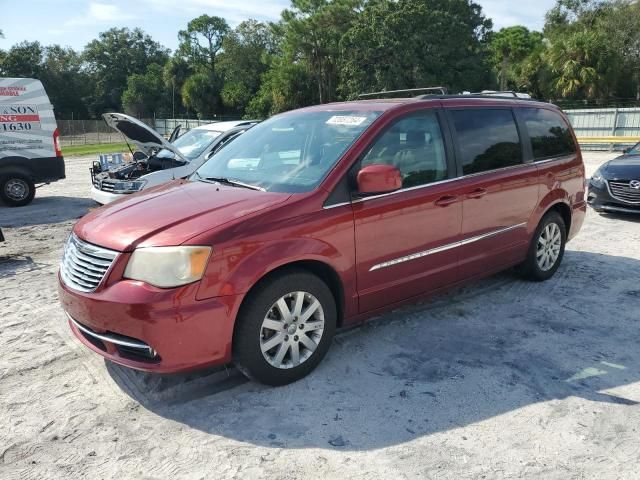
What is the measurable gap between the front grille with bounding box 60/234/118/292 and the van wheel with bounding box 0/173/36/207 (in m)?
9.14

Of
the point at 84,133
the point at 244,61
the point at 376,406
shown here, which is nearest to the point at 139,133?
the point at 376,406

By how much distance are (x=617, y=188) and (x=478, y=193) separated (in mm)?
5303

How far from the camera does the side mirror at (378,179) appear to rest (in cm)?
351

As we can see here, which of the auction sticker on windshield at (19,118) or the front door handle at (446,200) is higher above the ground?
the auction sticker on windshield at (19,118)

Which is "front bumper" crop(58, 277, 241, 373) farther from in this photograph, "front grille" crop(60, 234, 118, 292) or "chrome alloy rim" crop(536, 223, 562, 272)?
"chrome alloy rim" crop(536, 223, 562, 272)

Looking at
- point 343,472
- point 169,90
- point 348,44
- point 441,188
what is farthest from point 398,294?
point 169,90

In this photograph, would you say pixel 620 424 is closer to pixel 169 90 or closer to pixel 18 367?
pixel 18 367

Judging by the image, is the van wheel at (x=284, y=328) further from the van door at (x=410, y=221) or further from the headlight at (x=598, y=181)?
the headlight at (x=598, y=181)

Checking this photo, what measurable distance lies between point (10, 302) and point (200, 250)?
3161 millimetres

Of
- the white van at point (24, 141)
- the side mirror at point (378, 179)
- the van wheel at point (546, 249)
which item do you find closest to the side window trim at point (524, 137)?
the van wheel at point (546, 249)

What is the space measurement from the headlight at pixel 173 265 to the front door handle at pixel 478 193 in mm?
2402

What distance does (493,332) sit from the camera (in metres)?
4.29

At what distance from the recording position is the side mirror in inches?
138

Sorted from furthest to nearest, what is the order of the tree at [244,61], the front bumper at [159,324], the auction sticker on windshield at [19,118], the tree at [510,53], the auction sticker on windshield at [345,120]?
the tree at [244,61], the tree at [510,53], the auction sticker on windshield at [19,118], the auction sticker on windshield at [345,120], the front bumper at [159,324]
